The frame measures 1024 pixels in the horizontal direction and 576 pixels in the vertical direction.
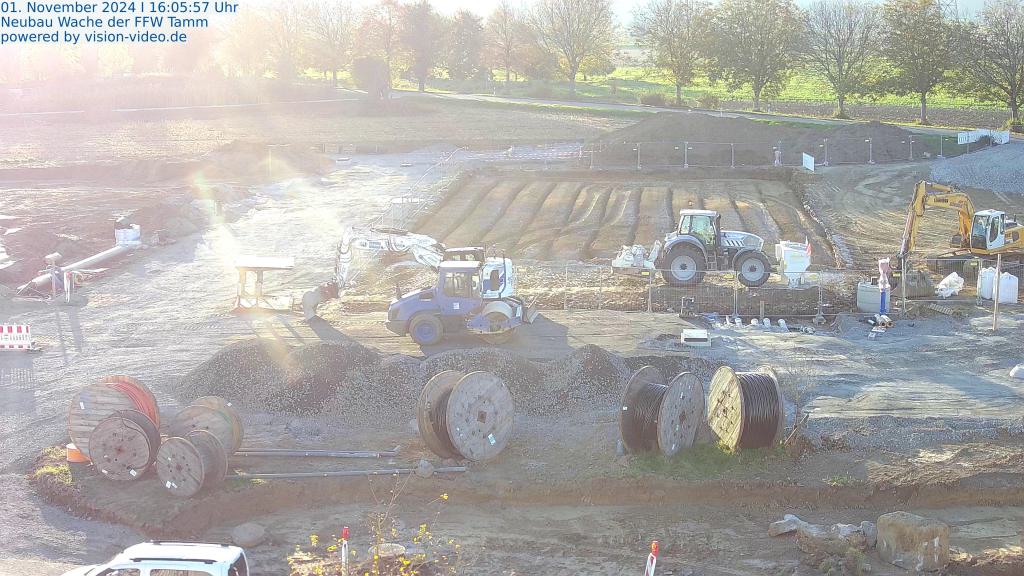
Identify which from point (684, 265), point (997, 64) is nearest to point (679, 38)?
point (997, 64)

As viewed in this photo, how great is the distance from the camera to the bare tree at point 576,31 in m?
81.7

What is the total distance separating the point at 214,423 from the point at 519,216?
71.1 feet

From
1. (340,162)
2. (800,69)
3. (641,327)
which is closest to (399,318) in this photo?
(641,327)

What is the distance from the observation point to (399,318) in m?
23.0

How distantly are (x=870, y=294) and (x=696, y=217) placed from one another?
5.18 metres

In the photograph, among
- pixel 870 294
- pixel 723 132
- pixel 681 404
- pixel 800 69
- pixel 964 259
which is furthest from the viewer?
pixel 800 69

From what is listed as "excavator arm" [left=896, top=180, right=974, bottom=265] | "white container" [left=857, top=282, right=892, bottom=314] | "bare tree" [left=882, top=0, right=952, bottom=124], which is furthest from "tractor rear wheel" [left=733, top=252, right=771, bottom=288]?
"bare tree" [left=882, top=0, right=952, bottom=124]

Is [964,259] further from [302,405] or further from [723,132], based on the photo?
[723,132]

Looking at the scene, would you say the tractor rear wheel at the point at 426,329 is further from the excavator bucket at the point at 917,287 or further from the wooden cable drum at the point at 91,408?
the excavator bucket at the point at 917,287

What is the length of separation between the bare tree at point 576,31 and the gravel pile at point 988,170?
135 feet

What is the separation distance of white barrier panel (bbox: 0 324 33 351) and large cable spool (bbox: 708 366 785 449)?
15.0m

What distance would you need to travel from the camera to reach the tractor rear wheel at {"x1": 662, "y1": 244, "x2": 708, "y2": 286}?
27.3 m

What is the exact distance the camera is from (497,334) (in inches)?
906

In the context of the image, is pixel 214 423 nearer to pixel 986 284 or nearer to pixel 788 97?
pixel 986 284
